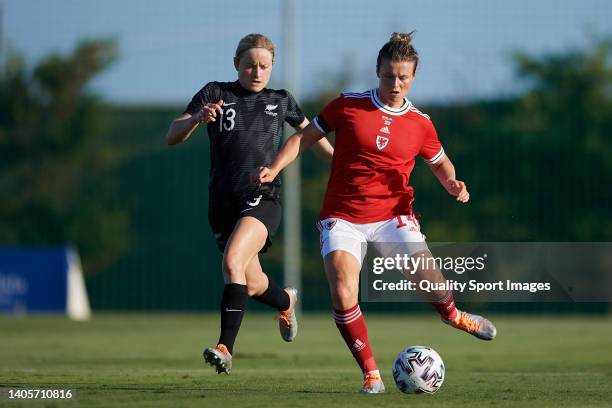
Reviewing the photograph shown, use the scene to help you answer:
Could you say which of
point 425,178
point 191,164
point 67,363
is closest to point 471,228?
point 425,178

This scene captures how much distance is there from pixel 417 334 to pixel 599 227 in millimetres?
7412

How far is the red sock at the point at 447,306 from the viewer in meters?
7.89

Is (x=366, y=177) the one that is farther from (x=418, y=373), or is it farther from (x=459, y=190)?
(x=418, y=373)

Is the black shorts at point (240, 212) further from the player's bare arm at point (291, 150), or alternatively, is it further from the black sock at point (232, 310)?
the player's bare arm at point (291, 150)

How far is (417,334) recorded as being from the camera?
16.8 meters

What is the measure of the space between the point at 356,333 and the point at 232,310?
0.96m

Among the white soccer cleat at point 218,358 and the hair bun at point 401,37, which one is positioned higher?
the hair bun at point 401,37

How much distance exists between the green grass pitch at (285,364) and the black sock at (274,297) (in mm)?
575

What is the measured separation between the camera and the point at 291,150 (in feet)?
25.0

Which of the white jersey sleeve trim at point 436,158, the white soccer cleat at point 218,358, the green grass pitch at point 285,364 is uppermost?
the white jersey sleeve trim at point 436,158

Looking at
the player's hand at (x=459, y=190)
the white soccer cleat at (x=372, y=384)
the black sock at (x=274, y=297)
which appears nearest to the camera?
the white soccer cleat at (x=372, y=384)

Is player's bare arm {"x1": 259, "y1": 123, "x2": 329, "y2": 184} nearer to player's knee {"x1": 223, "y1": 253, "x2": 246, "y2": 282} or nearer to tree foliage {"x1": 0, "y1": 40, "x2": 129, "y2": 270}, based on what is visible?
player's knee {"x1": 223, "y1": 253, "x2": 246, "y2": 282}

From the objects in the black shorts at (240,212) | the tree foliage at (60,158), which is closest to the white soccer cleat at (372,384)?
the black shorts at (240,212)

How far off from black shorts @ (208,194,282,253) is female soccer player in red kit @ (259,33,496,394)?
71 cm
